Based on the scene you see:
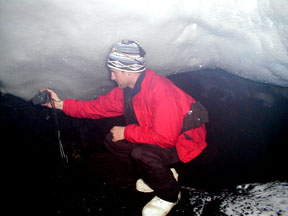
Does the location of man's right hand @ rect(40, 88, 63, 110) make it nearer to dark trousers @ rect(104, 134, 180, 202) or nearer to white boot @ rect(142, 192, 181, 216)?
dark trousers @ rect(104, 134, 180, 202)

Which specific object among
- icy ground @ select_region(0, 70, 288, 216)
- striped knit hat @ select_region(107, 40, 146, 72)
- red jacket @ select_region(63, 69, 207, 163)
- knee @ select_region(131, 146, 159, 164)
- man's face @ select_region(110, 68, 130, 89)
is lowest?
icy ground @ select_region(0, 70, 288, 216)

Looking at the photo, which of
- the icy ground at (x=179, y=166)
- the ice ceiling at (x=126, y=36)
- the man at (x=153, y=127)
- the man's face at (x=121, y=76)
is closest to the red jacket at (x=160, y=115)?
the man at (x=153, y=127)

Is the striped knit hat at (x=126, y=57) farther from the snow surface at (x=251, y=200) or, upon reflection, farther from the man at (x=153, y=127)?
the snow surface at (x=251, y=200)

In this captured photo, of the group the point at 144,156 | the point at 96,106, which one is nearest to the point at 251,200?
the point at 144,156

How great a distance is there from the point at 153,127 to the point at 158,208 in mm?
754

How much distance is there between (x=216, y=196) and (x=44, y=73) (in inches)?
83.8

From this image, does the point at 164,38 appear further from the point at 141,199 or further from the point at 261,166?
the point at 261,166

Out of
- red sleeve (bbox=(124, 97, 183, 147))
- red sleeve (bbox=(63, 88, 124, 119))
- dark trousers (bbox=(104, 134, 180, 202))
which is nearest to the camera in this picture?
red sleeve (bbox=(124, 97, 183, 147))

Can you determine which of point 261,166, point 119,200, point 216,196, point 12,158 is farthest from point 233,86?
point 12,158

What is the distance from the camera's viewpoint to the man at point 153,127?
1483mm

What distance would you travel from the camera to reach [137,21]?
1.70 metres

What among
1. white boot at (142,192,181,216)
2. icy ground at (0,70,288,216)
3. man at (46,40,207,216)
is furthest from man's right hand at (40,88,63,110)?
white boot at (142,192,181,216)

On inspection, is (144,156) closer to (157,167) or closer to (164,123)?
(157,167)

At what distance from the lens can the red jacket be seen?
4.80 feet
